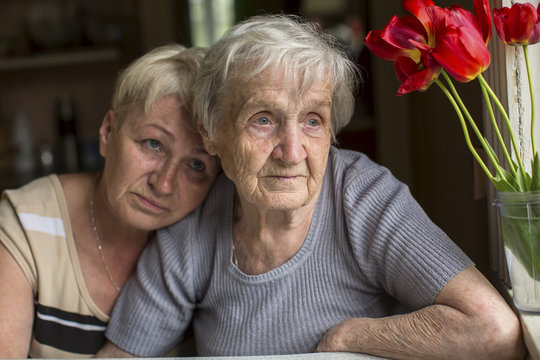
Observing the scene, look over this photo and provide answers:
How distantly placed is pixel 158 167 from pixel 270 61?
1.28ft

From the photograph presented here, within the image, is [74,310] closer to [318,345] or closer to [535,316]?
[318,345]

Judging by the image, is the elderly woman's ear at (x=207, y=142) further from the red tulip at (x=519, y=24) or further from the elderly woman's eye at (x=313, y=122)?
the red tulip at (x=519, y=24)

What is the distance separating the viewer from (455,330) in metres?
1.06

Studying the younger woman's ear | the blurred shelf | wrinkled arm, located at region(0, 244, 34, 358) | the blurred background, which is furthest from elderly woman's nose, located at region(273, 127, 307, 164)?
the blurred shelf

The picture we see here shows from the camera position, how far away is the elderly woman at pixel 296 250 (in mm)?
1111

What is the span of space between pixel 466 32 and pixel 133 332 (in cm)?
95

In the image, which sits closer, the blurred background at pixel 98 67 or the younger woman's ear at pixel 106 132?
the younger woman's ear at pixel 106 132

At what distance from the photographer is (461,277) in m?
1.09

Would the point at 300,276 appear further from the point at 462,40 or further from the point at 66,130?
the point at 66,130

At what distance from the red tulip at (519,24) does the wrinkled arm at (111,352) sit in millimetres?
1027

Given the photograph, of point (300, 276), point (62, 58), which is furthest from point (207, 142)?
point (62, 58)

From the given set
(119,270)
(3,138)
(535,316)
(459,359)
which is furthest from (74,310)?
(3,138)

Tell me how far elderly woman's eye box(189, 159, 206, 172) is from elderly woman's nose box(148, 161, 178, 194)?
5cm

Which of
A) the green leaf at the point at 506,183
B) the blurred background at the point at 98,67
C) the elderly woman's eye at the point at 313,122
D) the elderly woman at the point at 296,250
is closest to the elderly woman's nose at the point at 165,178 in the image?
the elderly woman at the point at 296,250
